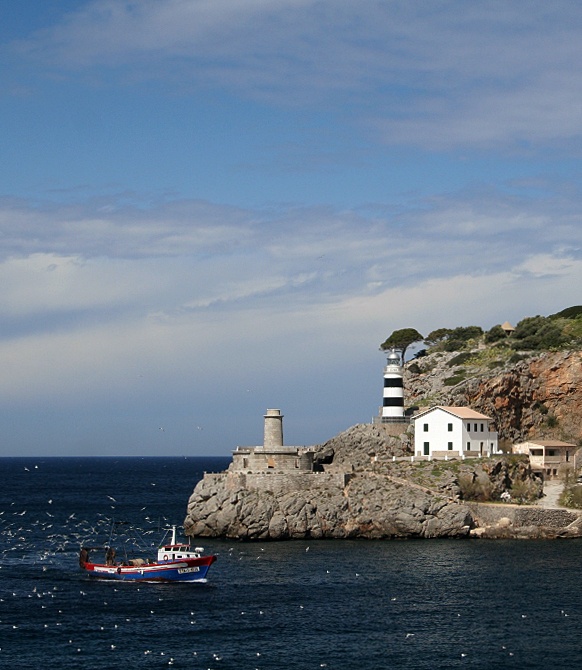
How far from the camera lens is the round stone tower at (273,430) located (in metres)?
82.4

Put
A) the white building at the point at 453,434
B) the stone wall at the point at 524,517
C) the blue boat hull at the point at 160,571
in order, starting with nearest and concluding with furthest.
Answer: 1. the blue boat hull at the point at 160,571
2. the stone wall at the point at 524,517
3. the white building at the point at 453,434

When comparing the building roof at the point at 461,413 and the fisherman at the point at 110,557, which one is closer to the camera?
the fisherman at the point at 110,557

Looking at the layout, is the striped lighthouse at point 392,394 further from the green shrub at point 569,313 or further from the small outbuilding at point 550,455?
the green shrub at point 569,313

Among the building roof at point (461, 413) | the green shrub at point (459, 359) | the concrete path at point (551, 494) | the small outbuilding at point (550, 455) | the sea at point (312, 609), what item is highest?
the green shrub at point (459, 359)

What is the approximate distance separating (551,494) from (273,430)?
2353 cm

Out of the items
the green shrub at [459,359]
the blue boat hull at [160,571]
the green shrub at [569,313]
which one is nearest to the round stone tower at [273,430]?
the blue boat hull at [160,571]

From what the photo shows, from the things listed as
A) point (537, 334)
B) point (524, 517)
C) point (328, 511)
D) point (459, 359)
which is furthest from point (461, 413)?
point (537, 334)

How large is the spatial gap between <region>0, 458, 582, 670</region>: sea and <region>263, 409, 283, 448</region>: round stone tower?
1168cm

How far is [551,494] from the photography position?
263ft

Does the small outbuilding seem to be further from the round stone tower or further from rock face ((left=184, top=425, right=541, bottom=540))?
the round stone tower

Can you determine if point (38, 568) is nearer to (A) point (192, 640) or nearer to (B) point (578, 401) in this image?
(A) point (192, 640)

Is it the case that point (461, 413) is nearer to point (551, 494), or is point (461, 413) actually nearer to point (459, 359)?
point (551, 494)

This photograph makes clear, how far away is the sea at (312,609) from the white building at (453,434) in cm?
1405

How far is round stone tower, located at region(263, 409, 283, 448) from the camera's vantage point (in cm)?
8244
